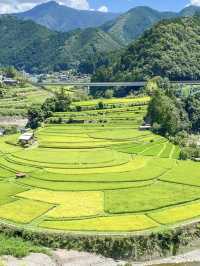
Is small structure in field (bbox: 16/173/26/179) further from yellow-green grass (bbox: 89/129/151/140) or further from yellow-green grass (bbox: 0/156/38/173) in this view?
yellow-green grass (bbox: 89/129/151/140)

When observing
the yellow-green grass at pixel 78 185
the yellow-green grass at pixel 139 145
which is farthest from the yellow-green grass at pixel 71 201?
the yellow-green grass at pixel 139 145

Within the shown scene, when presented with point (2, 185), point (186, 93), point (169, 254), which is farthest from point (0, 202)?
point (186, 93)

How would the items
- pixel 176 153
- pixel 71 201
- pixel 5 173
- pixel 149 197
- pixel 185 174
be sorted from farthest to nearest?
1. pixel 176 153
2. pixel 185 174
3. pixel 5 173
4. pixel 149 197
5. pixel 71 201

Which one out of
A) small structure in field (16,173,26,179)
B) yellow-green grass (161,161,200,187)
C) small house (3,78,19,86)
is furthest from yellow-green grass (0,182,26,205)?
small house (3,78,19,86)

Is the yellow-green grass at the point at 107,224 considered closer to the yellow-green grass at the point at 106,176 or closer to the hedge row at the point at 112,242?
the hedge row at the point at 112,242

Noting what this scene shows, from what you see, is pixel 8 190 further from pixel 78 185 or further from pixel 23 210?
pixel 78 185

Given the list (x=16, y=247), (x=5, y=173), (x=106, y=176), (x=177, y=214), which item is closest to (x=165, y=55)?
(x=106, y=176)

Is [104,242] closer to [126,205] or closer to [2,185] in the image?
[126,205]
